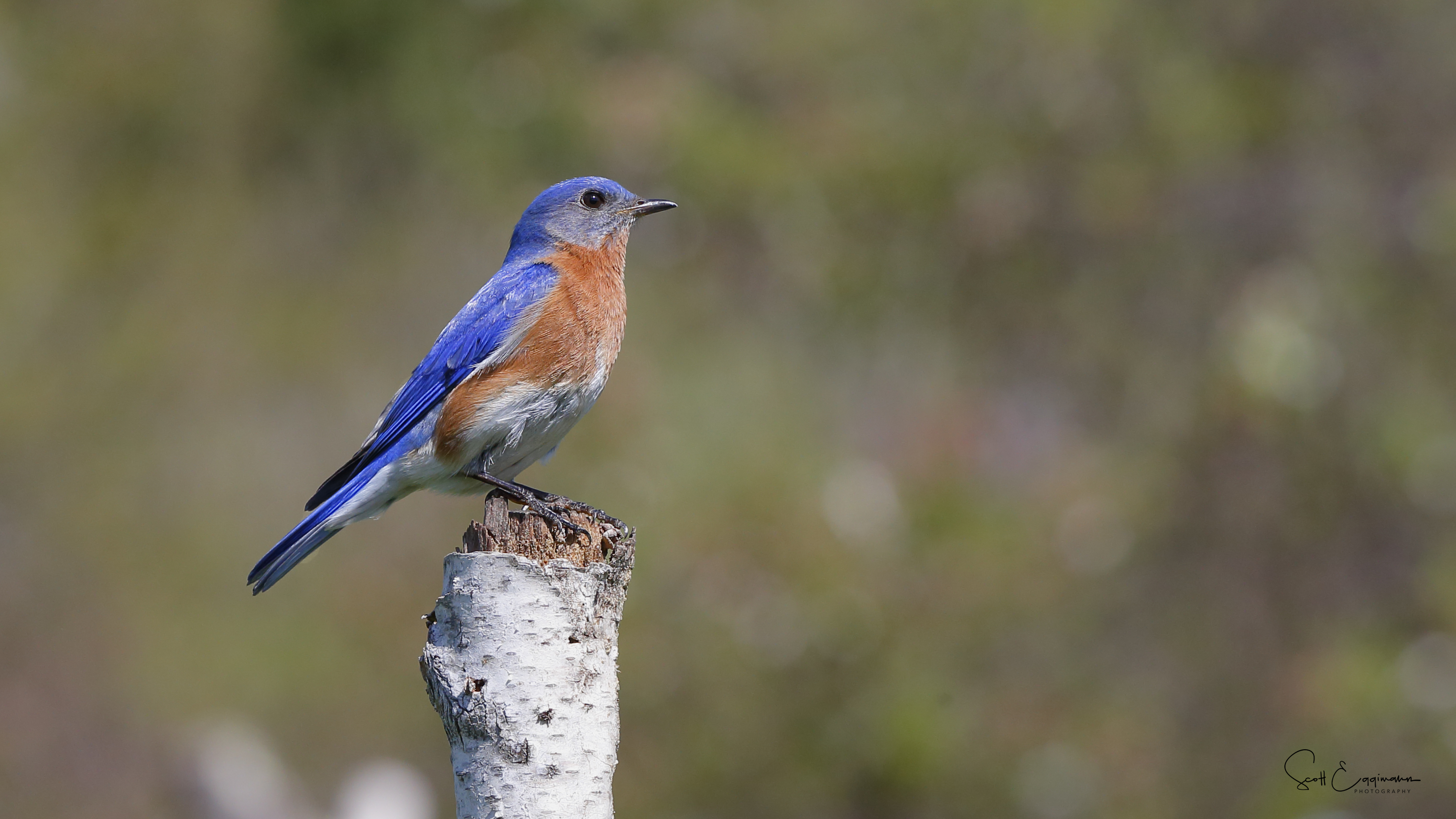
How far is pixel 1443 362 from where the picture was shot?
880 centimetres

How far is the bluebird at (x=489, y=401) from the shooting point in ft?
12.5

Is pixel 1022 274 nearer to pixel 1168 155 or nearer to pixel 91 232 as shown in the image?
pixel 1168 155

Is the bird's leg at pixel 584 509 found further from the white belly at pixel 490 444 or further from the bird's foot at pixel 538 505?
the white belly at pixel 490 444

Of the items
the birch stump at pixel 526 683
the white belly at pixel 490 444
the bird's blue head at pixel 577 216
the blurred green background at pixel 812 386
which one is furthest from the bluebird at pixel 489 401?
the blurred green background at pixel 812 386

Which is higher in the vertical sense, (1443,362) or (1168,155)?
(1168,155)

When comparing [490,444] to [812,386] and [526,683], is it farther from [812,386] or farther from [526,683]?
[812,386]

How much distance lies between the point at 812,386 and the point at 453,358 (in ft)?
17.0

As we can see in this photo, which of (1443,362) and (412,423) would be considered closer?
(412,423)

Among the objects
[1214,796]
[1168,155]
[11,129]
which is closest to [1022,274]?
[1168,155]

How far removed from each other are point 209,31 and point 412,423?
7.31m

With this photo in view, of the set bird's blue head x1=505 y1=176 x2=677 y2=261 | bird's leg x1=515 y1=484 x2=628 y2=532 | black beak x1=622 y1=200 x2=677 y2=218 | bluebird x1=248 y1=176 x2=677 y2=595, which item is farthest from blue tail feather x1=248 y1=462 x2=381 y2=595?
black beak x1=622 y1=200 x2=677 y2=218

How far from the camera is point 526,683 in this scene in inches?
100

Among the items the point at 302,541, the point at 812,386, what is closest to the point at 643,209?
the point at 302,541

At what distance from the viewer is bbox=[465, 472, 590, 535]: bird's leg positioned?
2.91m
